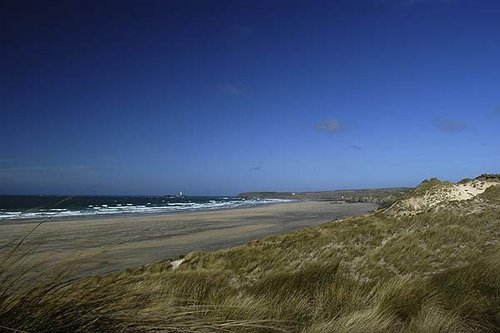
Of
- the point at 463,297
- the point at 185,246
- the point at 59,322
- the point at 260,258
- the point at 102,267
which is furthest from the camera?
the point at 185,246

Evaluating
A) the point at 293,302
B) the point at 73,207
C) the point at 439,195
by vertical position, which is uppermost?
the point at 73,207

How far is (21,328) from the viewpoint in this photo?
6.89 ft

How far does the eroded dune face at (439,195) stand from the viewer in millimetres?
24867

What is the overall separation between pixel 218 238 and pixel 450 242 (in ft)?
55.9

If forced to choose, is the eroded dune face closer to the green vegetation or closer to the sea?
the sea

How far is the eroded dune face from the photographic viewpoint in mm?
24867

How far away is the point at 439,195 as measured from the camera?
28.5 m

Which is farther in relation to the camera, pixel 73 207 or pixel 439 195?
pixel 73 207

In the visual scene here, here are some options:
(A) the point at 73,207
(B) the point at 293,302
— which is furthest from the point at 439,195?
(A) the point at 73,207

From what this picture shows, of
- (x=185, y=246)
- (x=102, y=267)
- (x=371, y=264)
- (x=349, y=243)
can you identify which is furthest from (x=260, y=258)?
(x=185, y=246)

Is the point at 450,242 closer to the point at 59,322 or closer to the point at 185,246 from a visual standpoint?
the point at 59,322

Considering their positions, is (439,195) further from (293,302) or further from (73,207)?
(73,207)

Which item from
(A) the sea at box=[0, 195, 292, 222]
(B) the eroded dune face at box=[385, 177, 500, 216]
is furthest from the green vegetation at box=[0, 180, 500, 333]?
(B) the eroded dune face at box=[385, 177, 500, 216]

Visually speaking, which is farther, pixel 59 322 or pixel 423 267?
pixel 423 267
